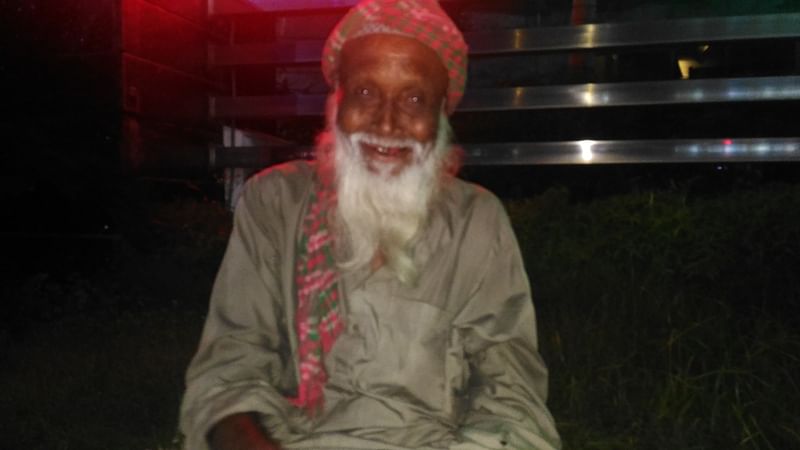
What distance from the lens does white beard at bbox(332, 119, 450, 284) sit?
229 centimetres

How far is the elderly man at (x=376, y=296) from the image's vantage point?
2.18 m

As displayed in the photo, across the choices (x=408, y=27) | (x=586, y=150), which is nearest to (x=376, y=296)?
(x=408, y=27)

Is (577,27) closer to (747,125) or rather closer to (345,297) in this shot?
(747,125)

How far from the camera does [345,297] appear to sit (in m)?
2.24

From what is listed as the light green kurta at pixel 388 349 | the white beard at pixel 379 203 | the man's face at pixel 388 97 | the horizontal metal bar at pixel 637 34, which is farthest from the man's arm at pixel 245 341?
the horizontal metal bar at pixel 637 34

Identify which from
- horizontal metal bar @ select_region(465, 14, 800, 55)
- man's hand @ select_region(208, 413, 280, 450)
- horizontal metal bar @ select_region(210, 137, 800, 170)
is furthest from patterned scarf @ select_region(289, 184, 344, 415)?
horizontal metal bar @ select_region(465, 14, 800, 55)

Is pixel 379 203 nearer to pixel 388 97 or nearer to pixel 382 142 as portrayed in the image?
pixel 382 142

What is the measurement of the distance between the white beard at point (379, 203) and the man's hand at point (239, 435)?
0.45 m

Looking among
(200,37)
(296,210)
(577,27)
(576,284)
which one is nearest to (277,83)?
(200,37)

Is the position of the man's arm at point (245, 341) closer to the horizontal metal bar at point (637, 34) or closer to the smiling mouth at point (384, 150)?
the smiling mouth at point (384, 150)

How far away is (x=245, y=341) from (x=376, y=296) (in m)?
0.35

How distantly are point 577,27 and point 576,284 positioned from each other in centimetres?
216

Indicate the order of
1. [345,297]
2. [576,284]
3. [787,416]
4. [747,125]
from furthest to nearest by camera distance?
1. [747,125]
2. [576,284]
3. [787,416]
4. [345,297]

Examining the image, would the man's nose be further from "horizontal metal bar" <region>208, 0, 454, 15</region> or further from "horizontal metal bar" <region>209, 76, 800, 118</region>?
"horizontal metal bar" <region>208, 0, 454, 15</region>
